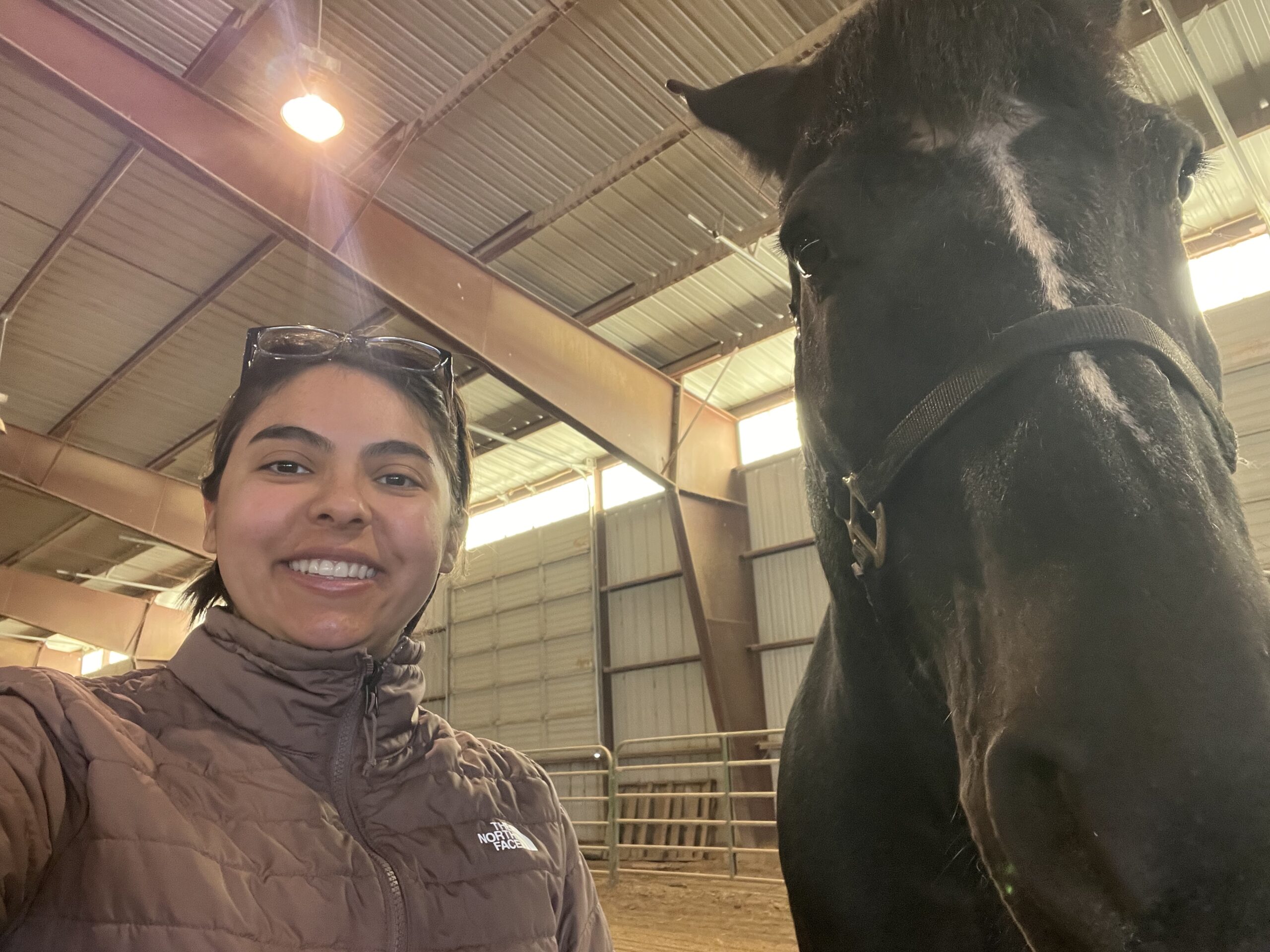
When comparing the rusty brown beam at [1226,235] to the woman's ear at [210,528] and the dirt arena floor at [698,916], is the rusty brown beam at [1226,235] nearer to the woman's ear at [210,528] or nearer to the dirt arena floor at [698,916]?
the dirt arena floor at [698,916]

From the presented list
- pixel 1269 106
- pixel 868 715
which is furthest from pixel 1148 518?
pixel 1269 106

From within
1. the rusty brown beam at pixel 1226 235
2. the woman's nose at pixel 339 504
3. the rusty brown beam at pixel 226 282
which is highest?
the rusty brown beam at pixel 226 282

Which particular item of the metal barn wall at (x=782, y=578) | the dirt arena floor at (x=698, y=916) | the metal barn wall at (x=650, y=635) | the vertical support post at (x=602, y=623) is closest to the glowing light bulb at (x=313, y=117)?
the dirt arena floor at (x=698, y=916)

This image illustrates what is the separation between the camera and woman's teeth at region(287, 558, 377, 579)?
123 centimetres

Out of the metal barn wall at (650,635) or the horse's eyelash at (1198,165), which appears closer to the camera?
the horse's eyelash at (1198,165)

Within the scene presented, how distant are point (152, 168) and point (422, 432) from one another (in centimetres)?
824

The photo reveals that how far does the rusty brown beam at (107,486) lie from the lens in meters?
11.4

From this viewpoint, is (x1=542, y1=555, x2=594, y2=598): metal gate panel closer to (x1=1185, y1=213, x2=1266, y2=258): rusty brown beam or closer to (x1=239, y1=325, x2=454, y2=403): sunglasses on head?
(x1=1185, y1=213, x2=1266, y2=258): rusty brown beam

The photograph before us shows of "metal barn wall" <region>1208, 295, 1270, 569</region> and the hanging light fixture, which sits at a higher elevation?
the hanging light fixture

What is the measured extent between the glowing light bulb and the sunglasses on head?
16.7 ft

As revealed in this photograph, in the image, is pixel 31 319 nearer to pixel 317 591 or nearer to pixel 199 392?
pixel 199 392

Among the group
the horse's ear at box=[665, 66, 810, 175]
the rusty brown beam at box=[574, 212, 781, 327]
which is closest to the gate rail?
the rusty brown beam at box=[574, 212, 781, 327]

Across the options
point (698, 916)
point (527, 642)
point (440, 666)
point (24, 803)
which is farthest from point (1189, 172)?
point (440, 666)

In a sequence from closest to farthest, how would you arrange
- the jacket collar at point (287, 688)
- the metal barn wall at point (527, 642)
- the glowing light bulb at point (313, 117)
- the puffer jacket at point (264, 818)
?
the puffer jacket at point (264, 818), the jacket collar at point (287, 688), the glowing light bulb at point (313, 117), the metal barn wall at point (527, 642)
